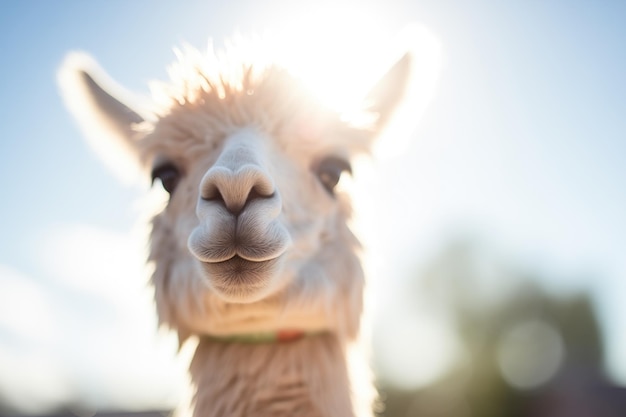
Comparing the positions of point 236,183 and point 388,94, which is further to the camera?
point 388,94

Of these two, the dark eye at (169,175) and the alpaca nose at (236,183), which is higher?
the dark eye at (169,175)

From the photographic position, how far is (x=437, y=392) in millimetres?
20047

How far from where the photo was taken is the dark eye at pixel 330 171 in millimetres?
2361

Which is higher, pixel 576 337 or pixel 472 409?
pixel 576 337

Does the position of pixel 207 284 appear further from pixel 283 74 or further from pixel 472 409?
pixel 472 409

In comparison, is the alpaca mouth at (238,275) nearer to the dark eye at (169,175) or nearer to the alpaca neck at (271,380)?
the alpaca neck at (271,380)

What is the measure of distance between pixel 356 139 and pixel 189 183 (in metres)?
0.86

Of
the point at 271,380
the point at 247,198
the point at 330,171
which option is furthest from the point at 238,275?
the point at 330,171

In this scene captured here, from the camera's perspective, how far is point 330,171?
2375 millimetres

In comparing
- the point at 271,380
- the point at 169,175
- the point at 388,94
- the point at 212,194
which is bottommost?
the point at 271,380

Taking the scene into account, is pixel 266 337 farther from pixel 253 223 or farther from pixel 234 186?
pixel 234 186

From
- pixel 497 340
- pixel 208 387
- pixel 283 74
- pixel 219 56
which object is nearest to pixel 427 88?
pixel 283 74

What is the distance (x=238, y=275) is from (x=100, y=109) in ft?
4.99

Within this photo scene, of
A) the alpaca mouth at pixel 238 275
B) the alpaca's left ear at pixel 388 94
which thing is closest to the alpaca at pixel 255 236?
the alpaca mouth at pixel 238 275
